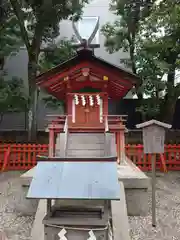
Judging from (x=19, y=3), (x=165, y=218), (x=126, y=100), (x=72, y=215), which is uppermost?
(x=19, y=3)

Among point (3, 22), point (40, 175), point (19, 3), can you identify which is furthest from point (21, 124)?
point (40, 175)

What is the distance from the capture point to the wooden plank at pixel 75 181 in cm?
337

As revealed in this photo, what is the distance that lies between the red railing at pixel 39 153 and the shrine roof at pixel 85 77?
151 inches

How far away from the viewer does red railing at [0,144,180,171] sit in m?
11.5

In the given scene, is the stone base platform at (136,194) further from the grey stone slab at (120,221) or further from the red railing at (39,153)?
the red railing at (39,153)

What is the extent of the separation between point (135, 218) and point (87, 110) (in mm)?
3894

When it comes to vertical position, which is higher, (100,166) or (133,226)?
(100,166)

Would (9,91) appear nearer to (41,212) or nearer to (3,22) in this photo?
(3,22)

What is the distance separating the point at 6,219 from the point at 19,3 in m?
10.3

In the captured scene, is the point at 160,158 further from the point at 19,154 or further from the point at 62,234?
the point at 62,234

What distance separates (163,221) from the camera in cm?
629

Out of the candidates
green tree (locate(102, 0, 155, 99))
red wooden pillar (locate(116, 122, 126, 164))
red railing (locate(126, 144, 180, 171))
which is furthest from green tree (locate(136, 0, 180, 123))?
red wooden pillar (locate(116, 122, 126, 164))

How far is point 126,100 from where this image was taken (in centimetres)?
1816

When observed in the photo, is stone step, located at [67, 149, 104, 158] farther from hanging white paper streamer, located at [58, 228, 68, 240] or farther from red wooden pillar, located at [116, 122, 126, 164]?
hanging white paper streamer, located at [58, 228, 68, 240]
